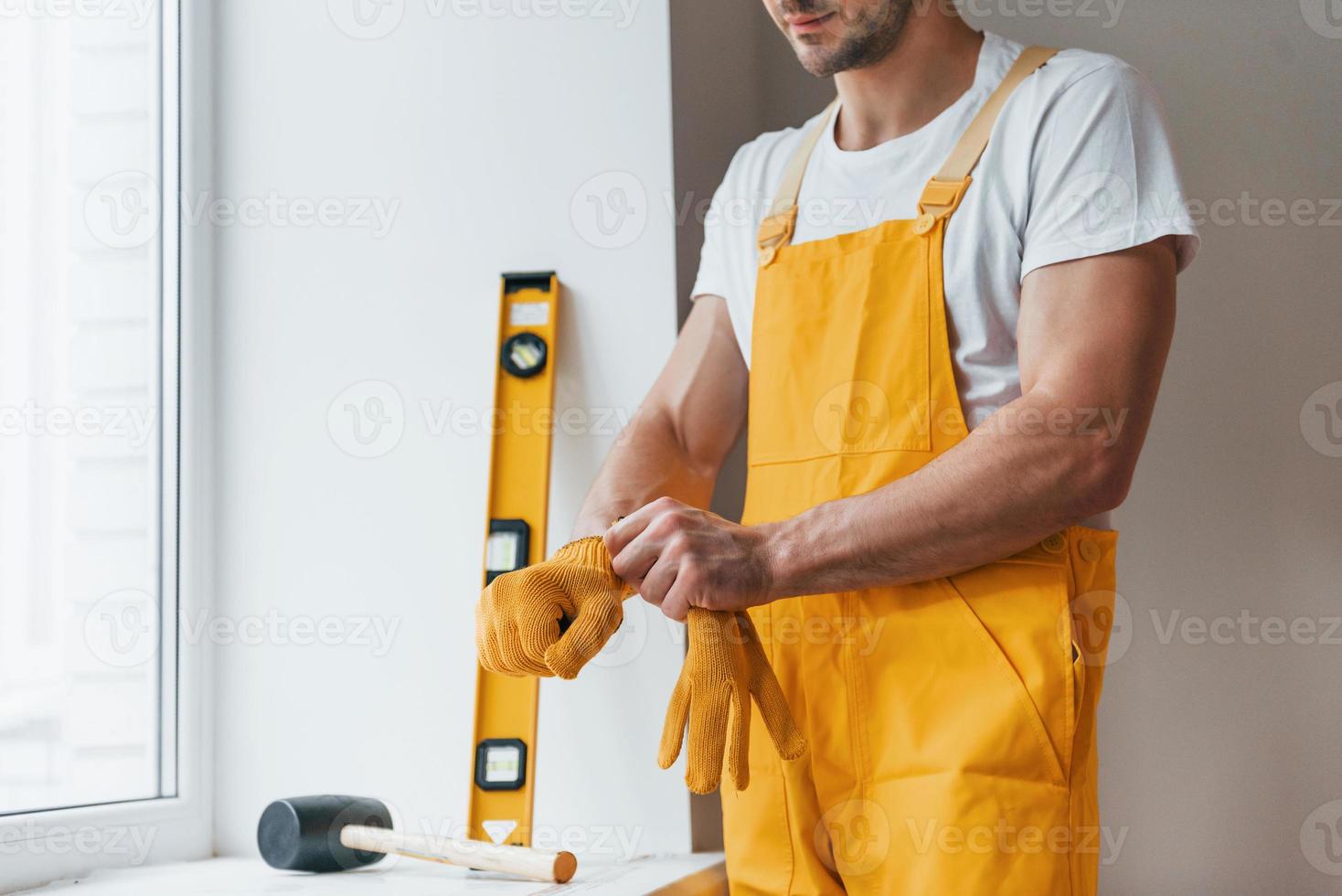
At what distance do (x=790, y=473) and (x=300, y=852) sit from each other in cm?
83

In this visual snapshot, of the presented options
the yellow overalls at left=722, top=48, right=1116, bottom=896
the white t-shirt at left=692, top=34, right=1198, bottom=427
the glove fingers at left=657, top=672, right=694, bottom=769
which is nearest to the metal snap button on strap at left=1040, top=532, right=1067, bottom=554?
the yellow overalls at left=722, top=48, right=1116, bottom=896

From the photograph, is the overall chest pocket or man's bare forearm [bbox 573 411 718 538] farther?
man's bare forearm [bbox 573 411 718 538]

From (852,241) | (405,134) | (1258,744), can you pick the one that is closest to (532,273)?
(405,134)

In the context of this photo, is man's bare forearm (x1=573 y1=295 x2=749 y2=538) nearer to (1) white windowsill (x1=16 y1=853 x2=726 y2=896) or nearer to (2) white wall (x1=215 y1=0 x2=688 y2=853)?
(2) white wall (x1=215 y1=0 x2=688 y2=853)

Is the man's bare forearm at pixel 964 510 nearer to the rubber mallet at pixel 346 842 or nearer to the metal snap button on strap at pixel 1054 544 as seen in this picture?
the metal snap button on strap at pixel 1054 544

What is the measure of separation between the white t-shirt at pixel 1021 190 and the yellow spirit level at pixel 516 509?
1.65 feet

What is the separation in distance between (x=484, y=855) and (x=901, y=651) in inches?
22.9

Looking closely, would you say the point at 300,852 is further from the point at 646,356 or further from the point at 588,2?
the point at 588,2

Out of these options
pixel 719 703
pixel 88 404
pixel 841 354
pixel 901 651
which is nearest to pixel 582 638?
pixel 719 703

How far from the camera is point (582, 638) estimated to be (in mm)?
1163

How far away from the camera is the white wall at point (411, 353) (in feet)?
5.78

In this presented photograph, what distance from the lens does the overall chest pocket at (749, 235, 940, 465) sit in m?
1.31

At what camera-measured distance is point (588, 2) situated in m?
1.81

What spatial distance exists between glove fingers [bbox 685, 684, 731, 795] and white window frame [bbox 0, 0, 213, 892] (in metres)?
1.07
